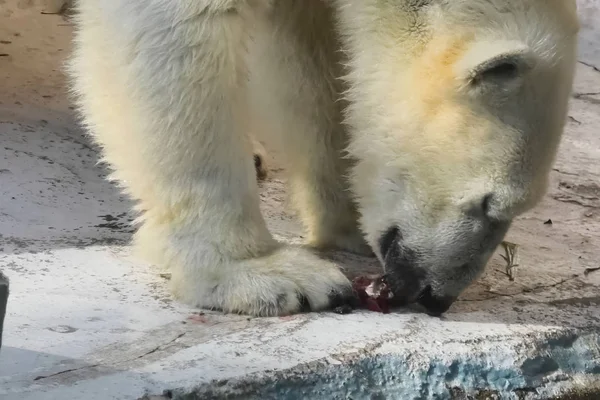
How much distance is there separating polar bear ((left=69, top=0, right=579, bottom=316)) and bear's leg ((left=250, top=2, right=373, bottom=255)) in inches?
15.4

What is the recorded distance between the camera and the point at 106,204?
307 centimetres

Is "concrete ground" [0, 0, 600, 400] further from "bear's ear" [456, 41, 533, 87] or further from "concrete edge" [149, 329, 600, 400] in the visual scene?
"bear's ear" [456, 41, 533, 87]

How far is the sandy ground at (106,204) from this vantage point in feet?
7.75

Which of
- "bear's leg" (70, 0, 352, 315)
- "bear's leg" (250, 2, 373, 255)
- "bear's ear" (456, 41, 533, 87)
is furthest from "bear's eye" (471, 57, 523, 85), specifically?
"bear's leg" (250, 2, 373, 255)

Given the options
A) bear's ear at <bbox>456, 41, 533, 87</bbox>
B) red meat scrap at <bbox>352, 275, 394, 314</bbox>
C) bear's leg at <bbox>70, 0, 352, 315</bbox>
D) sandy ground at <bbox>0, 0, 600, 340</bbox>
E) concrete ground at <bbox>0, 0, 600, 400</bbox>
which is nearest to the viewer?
concrete ground at <bbox>0, 0, 600, 400</bbox>

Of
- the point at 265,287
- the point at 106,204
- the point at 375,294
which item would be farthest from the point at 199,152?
the point at 106,204

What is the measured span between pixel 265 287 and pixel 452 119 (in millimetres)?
520

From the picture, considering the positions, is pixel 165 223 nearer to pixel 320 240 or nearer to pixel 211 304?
pixel 211 304

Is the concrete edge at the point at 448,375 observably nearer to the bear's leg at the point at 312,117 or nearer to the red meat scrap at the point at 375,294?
the red meat scrap at the point at 375,294

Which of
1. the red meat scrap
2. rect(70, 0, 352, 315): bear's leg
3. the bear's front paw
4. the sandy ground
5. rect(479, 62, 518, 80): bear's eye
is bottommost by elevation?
the sandy ground

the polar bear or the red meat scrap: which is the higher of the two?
the polar bear

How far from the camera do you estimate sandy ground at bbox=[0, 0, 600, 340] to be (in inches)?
93.0

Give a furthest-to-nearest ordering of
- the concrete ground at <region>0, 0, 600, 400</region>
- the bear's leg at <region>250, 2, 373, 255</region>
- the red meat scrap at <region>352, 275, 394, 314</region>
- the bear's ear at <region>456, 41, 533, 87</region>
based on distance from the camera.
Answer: the bear's leg at <region>250, 2, 373, 255</region>
the red meat scrap at <region>352, 275, 394, 314</region>
the bear's ear at <region>456, 41, 533, 87</region>
the concrete ground at <region>0, 0, 600, 400</region>

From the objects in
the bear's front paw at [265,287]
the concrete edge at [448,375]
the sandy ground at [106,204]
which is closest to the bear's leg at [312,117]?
the sandy ground at [106,204]
